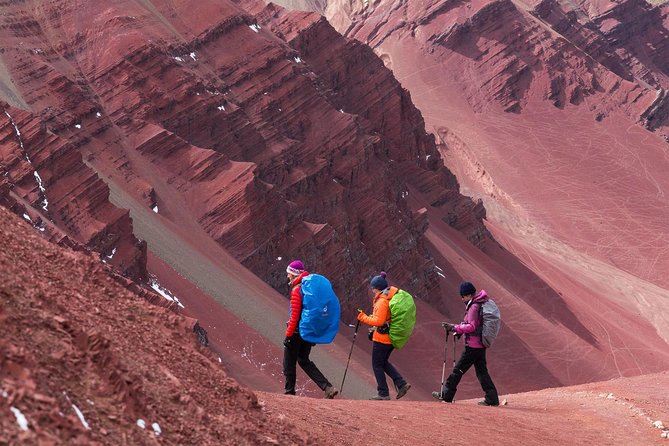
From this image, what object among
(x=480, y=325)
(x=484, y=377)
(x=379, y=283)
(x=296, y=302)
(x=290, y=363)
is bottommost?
(x=484, y=377)

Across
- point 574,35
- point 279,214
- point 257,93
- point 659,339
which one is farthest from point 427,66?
point 279,214

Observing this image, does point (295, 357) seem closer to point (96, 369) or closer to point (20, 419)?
point (96, 369)

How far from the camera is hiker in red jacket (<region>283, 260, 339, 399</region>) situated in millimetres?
10070

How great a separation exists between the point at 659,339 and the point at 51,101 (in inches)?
1260

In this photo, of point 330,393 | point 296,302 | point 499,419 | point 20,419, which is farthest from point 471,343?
point 20,419

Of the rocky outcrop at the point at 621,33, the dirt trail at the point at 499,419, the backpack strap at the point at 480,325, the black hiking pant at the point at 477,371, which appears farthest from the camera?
the rocky outcrop at the point at 621,33

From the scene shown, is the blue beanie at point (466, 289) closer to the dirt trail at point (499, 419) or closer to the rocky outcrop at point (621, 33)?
the dirt trail at point (499, 419)

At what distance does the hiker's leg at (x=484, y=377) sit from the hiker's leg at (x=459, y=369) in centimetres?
12

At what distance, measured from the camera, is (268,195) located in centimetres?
3092

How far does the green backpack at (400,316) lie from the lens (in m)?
11.0

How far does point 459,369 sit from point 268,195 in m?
19.5

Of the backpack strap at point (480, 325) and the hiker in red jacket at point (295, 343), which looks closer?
the hiker in red jacket at point (295, 343)

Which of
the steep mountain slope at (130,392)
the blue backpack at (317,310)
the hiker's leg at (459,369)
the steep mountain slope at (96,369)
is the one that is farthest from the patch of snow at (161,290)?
the steep mountain slope at (96,369)

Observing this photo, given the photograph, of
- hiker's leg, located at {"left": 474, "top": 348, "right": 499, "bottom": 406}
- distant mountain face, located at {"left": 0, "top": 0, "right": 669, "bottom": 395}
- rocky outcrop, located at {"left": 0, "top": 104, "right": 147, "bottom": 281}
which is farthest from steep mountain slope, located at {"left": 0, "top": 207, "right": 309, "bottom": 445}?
rocky outcrop, located at {"left": 0, "top": 104, "right": 147, "bottom": 281}
